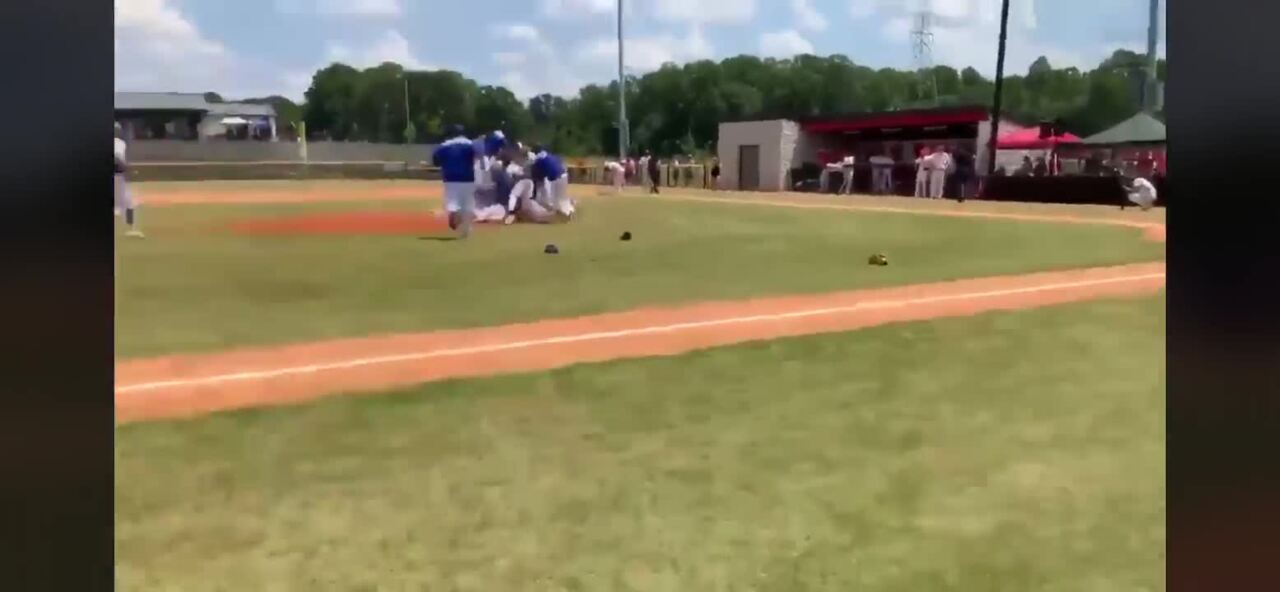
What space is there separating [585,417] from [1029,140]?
94.7 inches

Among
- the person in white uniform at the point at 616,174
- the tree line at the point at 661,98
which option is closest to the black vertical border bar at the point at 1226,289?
the tree line at the point at 661,98

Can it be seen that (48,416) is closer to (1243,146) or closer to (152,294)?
(1243,146)

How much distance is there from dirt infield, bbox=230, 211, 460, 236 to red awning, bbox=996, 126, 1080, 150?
1931 mm

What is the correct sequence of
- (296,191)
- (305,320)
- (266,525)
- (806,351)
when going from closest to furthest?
(266,525) < (296,191) < (305,320) < (806,351)

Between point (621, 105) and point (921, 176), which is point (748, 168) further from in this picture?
point (621, 105)

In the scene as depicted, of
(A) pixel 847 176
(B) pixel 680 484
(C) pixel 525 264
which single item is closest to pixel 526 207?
(C) pixel 525 264

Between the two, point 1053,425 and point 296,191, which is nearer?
point 1053,425

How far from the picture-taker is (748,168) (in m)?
4.18

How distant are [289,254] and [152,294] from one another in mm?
988

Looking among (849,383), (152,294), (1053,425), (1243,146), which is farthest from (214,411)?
(1243,146)

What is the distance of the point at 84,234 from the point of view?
930 mm

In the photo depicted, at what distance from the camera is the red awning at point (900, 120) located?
3.20 meters

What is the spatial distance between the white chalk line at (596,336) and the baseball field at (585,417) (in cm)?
2

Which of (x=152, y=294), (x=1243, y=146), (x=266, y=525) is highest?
(x=1243, y=146)
